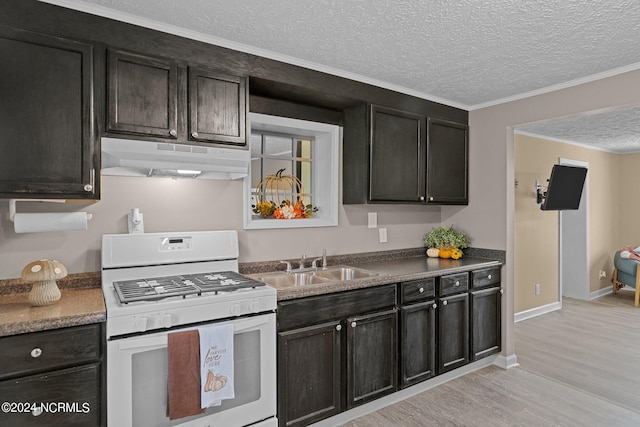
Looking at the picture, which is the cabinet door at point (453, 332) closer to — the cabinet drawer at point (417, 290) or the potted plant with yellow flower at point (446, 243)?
the cabinet drawer at point (417, 290)

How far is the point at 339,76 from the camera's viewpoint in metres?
2.86

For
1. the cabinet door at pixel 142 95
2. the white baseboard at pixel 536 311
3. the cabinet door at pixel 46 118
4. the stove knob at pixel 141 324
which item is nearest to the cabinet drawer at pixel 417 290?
the stove knob at pixel 141 324

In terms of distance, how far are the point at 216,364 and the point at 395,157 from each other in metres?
2.11

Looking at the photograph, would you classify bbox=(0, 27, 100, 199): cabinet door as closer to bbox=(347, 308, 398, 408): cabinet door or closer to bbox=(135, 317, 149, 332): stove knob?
bbox=(135, 317, 149, 332): stove knob

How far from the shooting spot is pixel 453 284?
3113mm

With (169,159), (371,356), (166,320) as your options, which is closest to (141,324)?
(166,320)

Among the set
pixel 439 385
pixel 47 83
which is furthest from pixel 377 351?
pixel 47 83

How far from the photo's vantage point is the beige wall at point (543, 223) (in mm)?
4840

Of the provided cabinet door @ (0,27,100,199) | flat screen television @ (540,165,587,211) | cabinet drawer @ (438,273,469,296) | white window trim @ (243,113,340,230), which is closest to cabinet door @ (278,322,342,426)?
white window trim @ (243,113,340,230)

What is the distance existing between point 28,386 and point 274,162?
215cm

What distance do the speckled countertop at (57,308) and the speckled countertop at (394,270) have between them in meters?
0.95

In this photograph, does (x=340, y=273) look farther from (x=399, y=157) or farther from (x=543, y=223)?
(x=543, y=223)

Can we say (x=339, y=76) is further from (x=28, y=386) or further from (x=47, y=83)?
(x=28, y=386)

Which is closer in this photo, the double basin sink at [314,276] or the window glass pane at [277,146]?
the double basin sink at [314,276]
